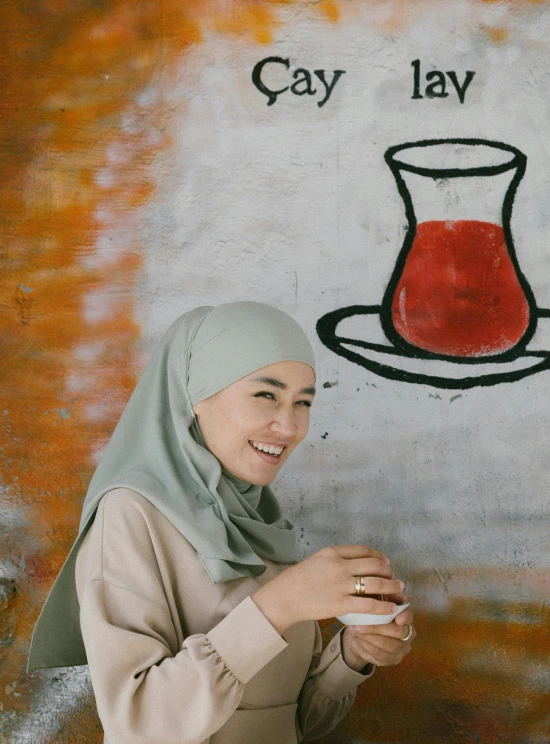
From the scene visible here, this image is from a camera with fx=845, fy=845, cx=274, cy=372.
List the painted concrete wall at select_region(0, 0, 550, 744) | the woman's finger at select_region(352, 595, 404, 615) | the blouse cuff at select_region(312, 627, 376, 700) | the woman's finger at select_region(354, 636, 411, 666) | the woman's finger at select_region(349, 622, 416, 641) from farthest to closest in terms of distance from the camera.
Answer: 1. the painted concrete wall at select_region(0, 0, 550, 744)
2. the blouse cuff at select_region(312, 627, 376, 700)
3. the woman's finger at select_region(354, 636, 411, 666)
4. the woman's finger at select_region(349, 622, 416, 641)
5. the woman's finger at select_region(352, 595, 404, 615)

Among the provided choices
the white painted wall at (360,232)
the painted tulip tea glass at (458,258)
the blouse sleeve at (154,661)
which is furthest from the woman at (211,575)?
the painted tulip tea glass at (458,258)

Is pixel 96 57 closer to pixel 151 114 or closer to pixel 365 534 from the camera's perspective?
pixel 151 114

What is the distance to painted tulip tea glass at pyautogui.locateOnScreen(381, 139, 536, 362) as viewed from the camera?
A: 2756 millimetres

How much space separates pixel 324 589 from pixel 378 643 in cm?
36

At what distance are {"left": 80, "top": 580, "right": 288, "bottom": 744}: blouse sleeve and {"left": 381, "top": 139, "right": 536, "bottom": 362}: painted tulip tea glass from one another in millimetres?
1452

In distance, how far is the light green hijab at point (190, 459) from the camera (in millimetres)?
1738

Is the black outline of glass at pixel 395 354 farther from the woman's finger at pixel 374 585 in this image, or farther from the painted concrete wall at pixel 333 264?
the woman's finger at pixel 374 585

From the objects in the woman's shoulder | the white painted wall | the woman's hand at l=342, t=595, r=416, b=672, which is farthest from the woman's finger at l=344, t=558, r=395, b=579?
the white painted wall

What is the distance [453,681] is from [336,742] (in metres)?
0.42

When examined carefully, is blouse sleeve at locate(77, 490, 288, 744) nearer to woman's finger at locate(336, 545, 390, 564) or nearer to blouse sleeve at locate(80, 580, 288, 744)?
blouse sleeve at locate(80, 580, 288, 744)

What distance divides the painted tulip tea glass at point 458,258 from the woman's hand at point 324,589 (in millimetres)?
1261

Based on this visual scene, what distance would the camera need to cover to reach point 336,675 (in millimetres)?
2004

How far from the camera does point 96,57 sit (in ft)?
8.96

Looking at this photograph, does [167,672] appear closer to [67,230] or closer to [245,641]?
[245,641]
